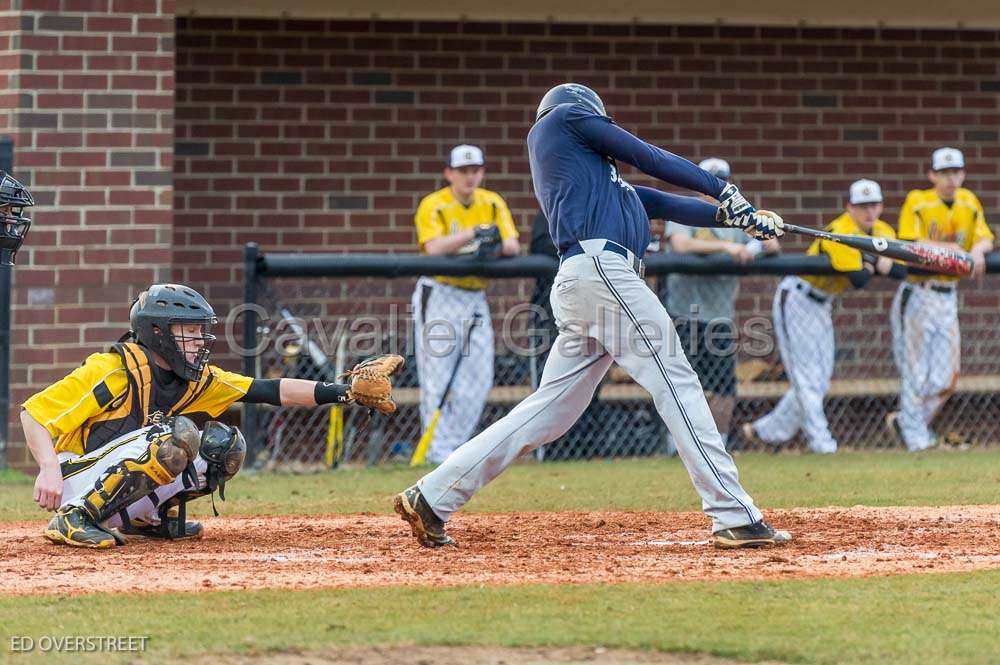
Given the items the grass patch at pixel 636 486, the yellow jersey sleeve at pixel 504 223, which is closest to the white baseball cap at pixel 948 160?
the grass patch at pixel 636 486

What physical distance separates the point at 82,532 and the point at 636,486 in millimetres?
3382

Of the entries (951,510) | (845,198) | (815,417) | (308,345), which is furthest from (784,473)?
(845,198)

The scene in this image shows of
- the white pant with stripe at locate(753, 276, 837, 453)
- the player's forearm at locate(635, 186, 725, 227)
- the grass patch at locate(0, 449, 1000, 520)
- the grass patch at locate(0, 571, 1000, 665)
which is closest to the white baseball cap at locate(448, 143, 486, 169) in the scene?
the grass patch at locate(0, 449, 1000, 520)

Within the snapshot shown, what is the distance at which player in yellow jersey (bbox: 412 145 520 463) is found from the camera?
32.2ft

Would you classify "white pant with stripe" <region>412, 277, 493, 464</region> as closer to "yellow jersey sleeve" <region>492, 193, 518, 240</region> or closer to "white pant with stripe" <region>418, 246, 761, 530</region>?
"yellow jersey sleeve" <region>492, 193, 518, 240</region>

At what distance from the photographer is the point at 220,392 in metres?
6.23

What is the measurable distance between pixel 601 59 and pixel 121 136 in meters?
A: 3.73

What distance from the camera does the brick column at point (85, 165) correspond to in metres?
9.77

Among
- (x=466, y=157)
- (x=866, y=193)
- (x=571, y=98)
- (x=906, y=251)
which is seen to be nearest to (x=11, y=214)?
(x=571, y=98)

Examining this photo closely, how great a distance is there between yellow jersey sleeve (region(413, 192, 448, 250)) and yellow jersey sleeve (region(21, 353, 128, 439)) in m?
4.08

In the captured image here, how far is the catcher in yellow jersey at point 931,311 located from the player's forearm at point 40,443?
654 centimetres

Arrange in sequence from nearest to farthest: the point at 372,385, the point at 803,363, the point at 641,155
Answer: the point at 641,155
the point at 372,385
the point at 803,363

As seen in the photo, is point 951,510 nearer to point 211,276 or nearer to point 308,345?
point 308,345

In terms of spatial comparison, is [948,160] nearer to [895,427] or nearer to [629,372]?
[895,427]
